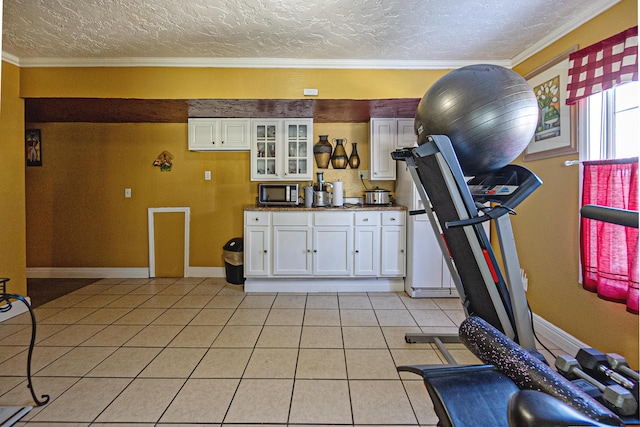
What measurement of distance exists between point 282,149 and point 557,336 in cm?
316

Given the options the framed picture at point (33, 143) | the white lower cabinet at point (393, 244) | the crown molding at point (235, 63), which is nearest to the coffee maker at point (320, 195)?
the white lower cabinet at point (393, 244)

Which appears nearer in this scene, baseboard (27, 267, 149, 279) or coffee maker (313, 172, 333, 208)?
coffee maker (313, 172, 333, 208)

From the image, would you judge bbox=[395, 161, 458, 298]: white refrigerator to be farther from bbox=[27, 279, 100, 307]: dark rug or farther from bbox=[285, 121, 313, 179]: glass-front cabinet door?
bbox=[27, 279, 100, 307]: dark rug

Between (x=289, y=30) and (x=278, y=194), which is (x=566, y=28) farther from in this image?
(x=278, y=194)

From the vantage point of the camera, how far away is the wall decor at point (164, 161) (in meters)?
4.14

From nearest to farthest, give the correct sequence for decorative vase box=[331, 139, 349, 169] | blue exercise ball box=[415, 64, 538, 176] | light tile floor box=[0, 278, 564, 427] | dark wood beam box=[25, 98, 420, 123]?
blue exercise ball box=[415, 64, 538, 176] → light tile floor box=[0, 278, 564, 427] → dark wood beam box=[25, 98, 420, 123] → decorative vase box=[331, 139, 349, 169]

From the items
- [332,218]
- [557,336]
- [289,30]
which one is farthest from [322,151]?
[557,336]

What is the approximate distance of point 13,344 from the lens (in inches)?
92.7

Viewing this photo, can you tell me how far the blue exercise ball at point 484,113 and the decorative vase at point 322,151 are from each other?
2.35m

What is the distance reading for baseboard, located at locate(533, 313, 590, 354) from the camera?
→ 223 cm

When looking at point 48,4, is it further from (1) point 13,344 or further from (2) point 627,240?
(2) point 627,240

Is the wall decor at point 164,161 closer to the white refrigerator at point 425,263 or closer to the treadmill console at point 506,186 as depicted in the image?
the white refrigerator at point 425,263

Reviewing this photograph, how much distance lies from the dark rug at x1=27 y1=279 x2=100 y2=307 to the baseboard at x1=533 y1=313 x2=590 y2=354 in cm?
A: 466

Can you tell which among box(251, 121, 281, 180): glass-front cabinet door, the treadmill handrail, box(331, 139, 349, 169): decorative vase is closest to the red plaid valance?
the treadmill handrail
